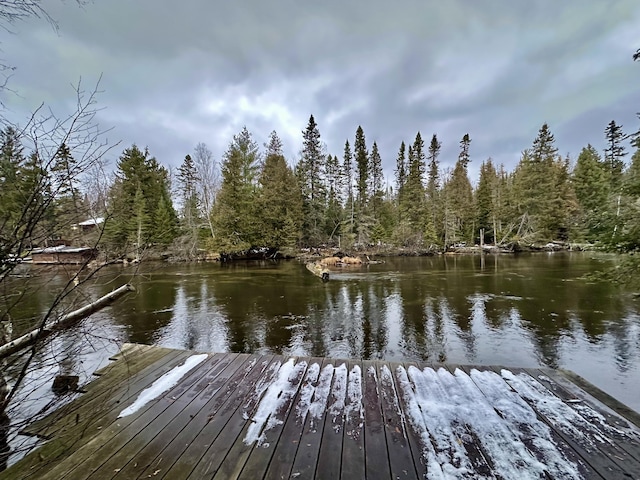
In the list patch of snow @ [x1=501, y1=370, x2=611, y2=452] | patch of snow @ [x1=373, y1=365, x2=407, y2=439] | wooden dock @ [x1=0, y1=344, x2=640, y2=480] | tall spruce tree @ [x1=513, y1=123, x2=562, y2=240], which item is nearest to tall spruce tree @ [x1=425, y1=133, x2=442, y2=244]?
tall spruce tree @ [x1=513, y1=123, x2=562, y2=240]

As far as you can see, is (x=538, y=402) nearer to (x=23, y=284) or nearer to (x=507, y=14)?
(x=23, y=284)

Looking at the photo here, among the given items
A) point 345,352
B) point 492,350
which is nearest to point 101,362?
point 345,352

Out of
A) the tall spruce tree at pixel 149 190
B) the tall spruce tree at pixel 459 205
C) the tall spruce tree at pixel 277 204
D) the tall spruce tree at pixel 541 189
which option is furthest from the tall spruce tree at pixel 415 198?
the tall spruce tree at pixel 149 190

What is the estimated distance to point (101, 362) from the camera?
15.8ft

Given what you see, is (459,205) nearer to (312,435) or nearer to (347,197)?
(347,197)

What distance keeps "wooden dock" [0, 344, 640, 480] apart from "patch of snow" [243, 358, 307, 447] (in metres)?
0.01

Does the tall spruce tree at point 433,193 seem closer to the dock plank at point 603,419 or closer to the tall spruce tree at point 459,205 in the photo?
the tall spruce tree at point 459,205

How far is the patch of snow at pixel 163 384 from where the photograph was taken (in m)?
2.25

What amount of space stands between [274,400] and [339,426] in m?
0.63

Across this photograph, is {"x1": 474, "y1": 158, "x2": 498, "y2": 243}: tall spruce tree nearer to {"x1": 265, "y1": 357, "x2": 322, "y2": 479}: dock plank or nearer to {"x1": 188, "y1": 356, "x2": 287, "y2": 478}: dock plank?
{"x1": 265, "y1": 357, "x2": 322, "y2": 479}: dock plank

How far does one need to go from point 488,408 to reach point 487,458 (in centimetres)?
62

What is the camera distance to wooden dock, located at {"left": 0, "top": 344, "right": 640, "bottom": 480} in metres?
1.58

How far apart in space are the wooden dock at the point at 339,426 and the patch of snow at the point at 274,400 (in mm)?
10

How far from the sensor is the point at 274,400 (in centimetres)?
232
